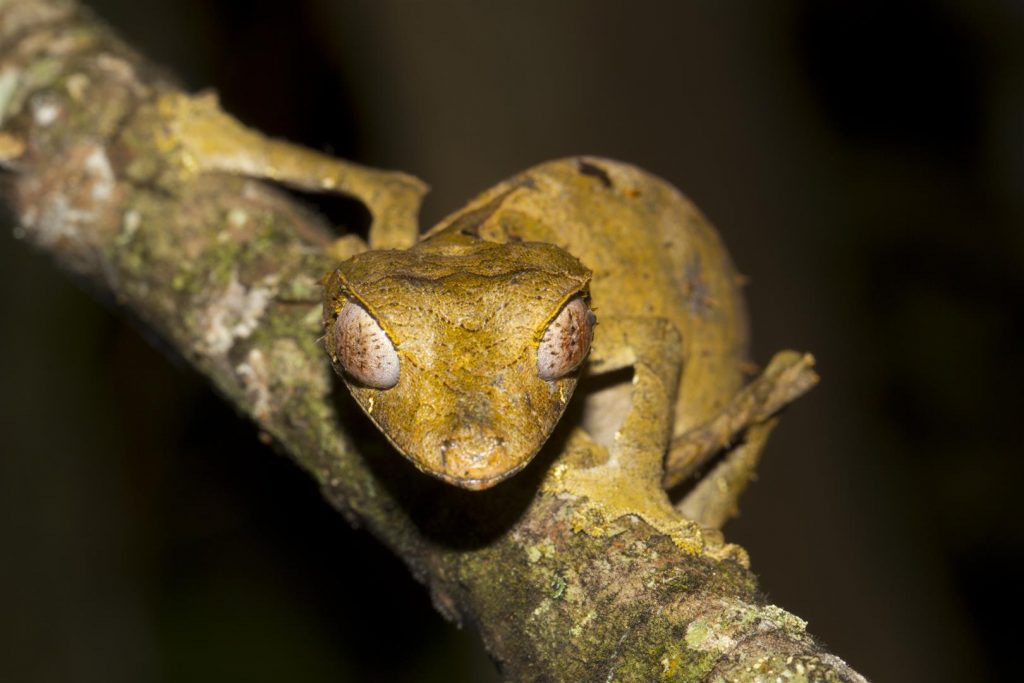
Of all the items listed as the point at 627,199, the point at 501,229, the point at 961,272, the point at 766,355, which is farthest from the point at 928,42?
the point at 501,229

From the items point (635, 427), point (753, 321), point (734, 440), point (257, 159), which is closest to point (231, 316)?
point (257, 159)

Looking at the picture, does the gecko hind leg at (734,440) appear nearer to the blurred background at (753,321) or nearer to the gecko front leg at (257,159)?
the gecko front leg at (257,159)

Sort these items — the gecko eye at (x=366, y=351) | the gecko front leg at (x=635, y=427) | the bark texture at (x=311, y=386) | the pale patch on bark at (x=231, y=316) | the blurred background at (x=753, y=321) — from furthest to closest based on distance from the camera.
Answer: the blurred background at (x=753, y=321) < the pale patch on bark at (x=231, y=316) < the gecko front leg at (x=635, y=427) < the gecko eye at (x=366, y=351) < the bark texture at (x=311, y=386)

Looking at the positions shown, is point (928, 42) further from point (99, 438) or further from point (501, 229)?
point (99, 438)

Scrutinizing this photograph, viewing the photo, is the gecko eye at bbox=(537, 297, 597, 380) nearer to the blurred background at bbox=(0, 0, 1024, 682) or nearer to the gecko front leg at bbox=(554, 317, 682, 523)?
the gecko front leg at bbox=(554, 317, 682, 523)

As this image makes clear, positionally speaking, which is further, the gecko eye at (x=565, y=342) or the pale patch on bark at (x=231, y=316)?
the pale patch on bark at (x=231, y=316)

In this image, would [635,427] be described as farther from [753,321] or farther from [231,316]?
[753,321]

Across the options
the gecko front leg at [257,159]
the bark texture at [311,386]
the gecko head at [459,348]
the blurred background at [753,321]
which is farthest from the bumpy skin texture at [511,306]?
the blurred background at [753,321]

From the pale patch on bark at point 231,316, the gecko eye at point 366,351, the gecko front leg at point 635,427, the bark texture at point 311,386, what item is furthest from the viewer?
the pale patch on bark at point 231,316
